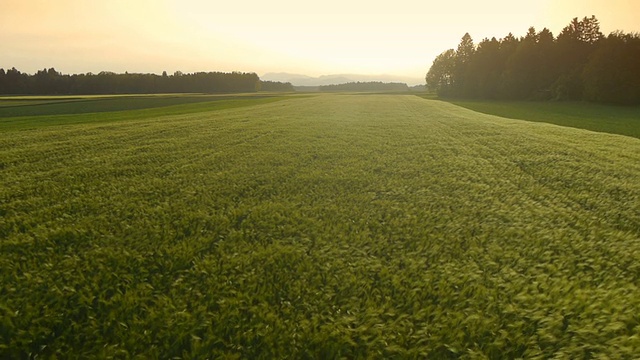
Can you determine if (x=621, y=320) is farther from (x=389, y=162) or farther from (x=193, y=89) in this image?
(x=193, y=89)

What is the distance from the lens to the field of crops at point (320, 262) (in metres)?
4.94

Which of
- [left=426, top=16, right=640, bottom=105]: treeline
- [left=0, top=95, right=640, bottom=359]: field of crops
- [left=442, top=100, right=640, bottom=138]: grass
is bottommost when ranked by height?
[left=0, top=95, right=640, bottom=359]: field of crops

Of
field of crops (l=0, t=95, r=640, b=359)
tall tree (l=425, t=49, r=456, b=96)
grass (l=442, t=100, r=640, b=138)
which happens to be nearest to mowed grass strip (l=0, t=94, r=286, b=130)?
field of crops (l=0, t=95, r=640, b=359)

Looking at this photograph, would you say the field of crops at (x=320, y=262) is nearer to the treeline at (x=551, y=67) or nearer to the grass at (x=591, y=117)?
the grass at (x=591, y=117)

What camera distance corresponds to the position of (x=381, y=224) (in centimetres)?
907

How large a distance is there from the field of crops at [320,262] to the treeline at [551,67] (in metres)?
65.6

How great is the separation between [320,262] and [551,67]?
101 meters

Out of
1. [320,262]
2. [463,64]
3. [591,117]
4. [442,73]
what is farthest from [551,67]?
[320,262]

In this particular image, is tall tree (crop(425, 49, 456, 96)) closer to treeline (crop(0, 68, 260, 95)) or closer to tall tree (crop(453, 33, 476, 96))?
tall tree (crop(453, 33, 476, 96))

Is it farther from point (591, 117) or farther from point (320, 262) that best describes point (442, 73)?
point (320, 262)

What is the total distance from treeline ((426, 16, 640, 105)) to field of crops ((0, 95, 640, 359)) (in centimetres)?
6556

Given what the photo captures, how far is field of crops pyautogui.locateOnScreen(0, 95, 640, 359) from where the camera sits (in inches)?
195

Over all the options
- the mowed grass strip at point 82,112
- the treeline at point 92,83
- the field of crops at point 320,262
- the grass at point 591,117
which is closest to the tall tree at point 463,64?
the grass at point 591,117

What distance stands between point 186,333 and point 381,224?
5599mm
